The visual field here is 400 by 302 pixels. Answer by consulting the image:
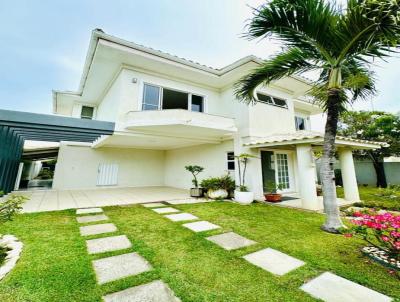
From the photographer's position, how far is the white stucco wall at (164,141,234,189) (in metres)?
10.9

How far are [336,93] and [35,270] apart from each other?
22.6 feet

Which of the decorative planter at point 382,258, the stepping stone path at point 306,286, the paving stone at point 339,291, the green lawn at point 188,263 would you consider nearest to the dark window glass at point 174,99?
the green lawn at point 188,263

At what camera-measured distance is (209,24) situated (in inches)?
339

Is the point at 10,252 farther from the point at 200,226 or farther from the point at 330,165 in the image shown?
the point at 330,165

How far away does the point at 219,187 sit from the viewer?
9609 millimetres

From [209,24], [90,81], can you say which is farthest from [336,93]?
[90,81]

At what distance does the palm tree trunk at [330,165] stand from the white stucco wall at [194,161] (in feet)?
19.4

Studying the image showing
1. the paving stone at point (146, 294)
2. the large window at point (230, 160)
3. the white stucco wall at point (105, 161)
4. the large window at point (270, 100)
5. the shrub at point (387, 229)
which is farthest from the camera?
the white stucco wall at point (105, 161)

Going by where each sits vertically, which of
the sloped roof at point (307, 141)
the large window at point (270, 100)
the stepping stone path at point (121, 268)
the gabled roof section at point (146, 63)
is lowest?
the stepping stone path at point (121, 268)

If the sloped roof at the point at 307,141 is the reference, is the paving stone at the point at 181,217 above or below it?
below

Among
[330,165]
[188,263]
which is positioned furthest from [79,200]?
[330,165]

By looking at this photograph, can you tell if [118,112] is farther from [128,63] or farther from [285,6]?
[285,6]

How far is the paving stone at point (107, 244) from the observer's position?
11.5ft

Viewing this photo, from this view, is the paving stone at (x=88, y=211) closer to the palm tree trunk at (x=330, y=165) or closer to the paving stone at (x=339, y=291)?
the paving stone at (x=339, y=291)
